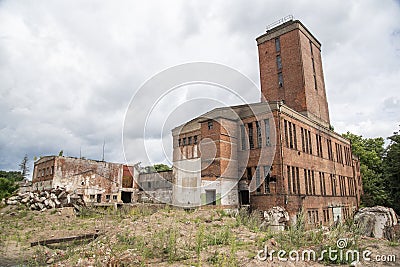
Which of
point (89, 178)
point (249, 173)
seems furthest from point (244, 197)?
point (89, 178)

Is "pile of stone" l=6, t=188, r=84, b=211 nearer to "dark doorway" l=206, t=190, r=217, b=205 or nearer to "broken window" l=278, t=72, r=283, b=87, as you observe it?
"dark doorway" l=206, t=190, r=217, b=205

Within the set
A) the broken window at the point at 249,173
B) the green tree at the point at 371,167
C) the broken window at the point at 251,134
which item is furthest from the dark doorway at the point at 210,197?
the green tree at the point at 371,167

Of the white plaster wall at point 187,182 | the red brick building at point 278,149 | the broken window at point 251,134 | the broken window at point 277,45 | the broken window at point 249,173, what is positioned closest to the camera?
the red brick building at point 278,149

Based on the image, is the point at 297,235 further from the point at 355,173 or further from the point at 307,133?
the point at 355,173

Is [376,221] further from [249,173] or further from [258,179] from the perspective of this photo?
[249,173]

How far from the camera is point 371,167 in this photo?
38938mm

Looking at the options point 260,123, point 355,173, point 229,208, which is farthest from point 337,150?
point 229,208

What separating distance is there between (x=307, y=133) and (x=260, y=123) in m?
5.82

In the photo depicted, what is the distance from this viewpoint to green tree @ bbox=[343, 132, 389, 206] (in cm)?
3378

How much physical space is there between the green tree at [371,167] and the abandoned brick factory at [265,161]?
1210 mm

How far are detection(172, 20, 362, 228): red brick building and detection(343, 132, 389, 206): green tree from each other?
1.32 metres

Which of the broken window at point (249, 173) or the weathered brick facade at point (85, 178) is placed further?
the weathered brick facade at point (85, 178)

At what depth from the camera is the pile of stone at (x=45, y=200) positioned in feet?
69.7

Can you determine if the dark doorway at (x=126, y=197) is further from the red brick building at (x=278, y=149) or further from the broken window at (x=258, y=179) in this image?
the broken window at (x=258, y=179)
